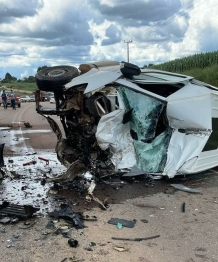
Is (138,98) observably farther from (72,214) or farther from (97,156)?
(72,214)

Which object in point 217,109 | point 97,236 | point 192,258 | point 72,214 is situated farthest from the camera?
point 217,109

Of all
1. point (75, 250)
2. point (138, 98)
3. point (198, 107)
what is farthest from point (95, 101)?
point (75, 250)

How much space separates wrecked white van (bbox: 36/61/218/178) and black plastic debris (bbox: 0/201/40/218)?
1320mm

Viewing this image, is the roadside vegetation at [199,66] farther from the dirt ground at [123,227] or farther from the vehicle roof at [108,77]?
the dirt ground at [123,227]

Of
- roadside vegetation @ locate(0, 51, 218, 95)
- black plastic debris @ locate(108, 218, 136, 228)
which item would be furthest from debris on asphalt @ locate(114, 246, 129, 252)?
roadside vegetation @ locate(0, 51, 218, 95)

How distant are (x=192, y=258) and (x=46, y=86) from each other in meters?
4.52

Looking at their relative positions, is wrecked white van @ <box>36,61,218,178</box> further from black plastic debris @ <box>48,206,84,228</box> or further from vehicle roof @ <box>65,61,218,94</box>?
black plastic debris @ <box>48,206,84,228</box>

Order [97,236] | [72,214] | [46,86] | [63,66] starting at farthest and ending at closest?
1. [63,66]
2. [46,86]
3. [72,214]
4. [97,236]

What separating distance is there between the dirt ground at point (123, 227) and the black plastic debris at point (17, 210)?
0.10 metres

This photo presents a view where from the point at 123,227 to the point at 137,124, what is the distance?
225cm

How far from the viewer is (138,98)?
20.9 ft

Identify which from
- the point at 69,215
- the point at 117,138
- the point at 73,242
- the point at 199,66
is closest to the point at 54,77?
the point at 117,138

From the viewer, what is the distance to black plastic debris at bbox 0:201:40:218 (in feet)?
16.0

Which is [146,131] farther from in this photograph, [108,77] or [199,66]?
[199,66]
